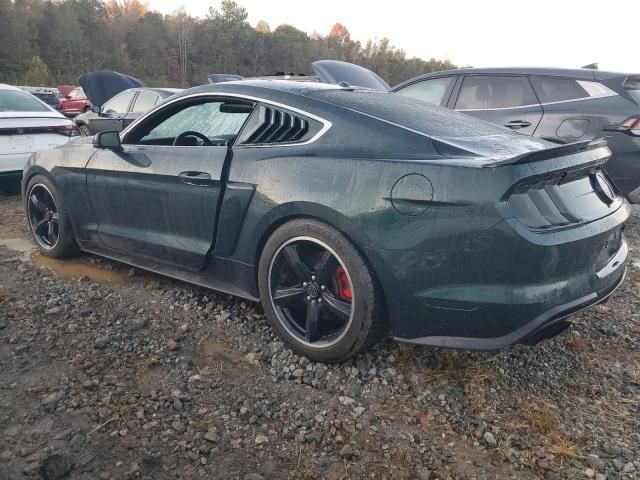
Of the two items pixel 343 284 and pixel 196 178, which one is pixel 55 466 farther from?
pixel 196 178

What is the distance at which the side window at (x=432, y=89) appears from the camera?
21.4 feet

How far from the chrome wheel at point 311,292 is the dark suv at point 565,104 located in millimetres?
3318

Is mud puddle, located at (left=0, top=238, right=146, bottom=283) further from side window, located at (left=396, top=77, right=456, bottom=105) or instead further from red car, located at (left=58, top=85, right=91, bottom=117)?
red car, located at (left=58, top=85, right=91, bottom=117)

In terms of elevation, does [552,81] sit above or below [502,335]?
above

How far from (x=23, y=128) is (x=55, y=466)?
544cm

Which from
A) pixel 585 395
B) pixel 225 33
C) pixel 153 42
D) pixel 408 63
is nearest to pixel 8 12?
pixel 153 42

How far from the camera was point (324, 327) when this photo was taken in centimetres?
277

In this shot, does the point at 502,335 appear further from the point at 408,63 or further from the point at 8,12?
the point at 408,63

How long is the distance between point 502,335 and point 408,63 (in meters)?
95.5

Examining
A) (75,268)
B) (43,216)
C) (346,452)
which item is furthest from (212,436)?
(43,216)

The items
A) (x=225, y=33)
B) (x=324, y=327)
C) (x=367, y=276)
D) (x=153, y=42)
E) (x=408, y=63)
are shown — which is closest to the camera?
(x=367, y=276)

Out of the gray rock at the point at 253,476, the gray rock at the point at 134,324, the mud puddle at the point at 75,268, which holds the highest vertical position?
the gray rock at the point at 253,476

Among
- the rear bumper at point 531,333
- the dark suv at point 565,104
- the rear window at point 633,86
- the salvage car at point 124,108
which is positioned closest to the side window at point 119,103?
the salvage car at point 124,108

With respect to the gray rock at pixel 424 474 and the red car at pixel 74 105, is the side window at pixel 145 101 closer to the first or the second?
the gray rock at pixel 424 474
